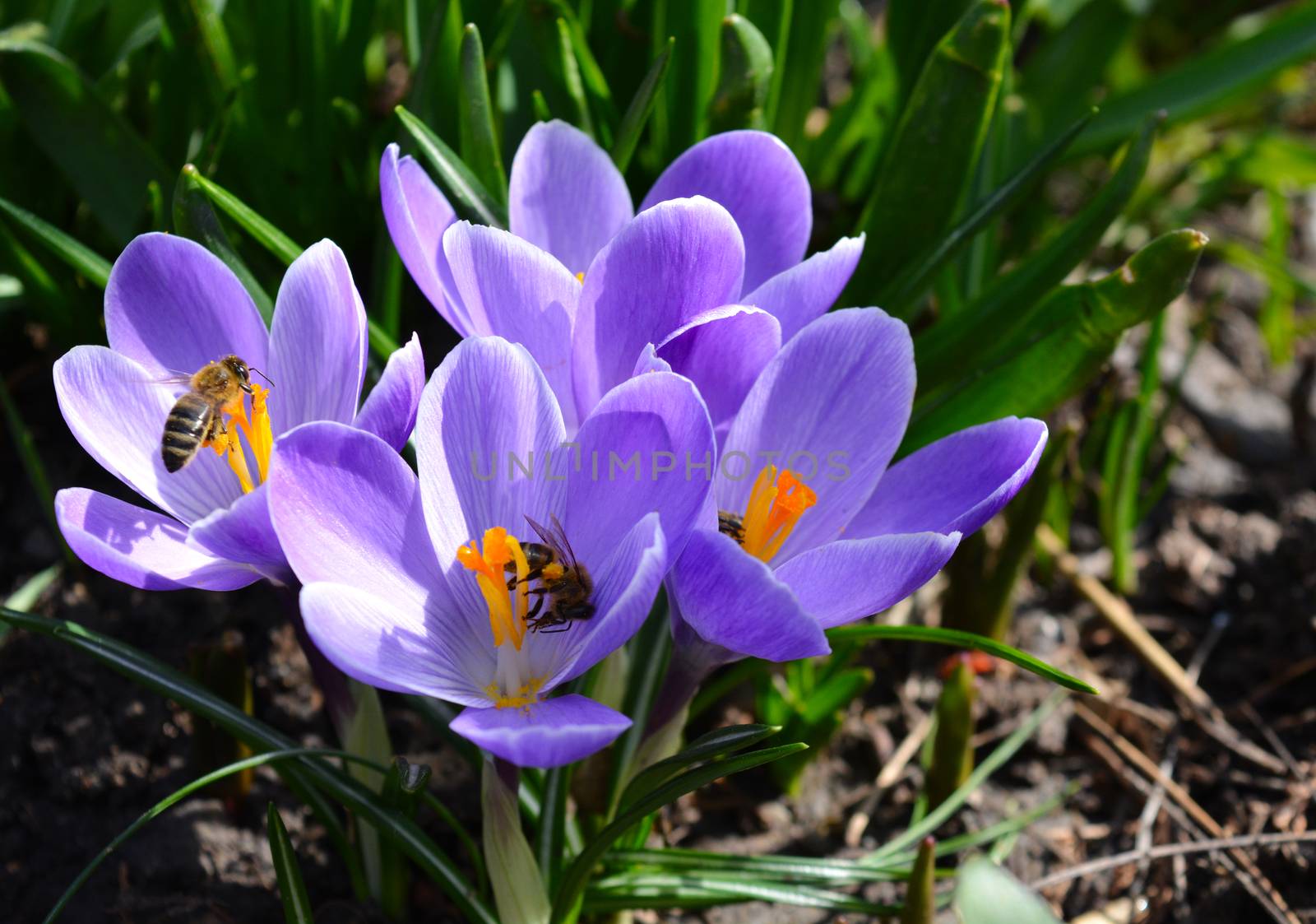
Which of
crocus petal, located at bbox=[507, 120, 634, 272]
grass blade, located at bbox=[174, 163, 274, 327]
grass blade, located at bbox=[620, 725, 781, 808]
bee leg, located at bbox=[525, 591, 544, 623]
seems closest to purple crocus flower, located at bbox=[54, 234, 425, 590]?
grass blade, located at bbox=[174, 163, 274, 327]

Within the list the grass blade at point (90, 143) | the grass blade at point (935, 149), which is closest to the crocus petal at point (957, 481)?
the grass blade at point (935, 149)

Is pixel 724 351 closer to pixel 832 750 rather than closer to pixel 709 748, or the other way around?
pixel 709 748

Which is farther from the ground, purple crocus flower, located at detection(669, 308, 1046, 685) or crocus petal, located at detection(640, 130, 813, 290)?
crocus petal, located at detection(640, 130, 813, 290)

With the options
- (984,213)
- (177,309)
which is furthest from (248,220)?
(984,213)

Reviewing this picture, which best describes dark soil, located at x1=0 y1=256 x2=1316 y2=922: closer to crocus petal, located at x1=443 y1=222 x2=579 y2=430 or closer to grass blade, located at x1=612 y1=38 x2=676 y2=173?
crocus petal, located at x1=443 y1=222 x2=579 y2=430

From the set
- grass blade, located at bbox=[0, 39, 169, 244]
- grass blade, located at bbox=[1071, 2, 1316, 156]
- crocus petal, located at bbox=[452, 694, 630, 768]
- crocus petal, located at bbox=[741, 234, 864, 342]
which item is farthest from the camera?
grass blade, located at bbox=[1071, 2, 1316, 156]

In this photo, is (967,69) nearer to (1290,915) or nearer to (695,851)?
(695,851)
